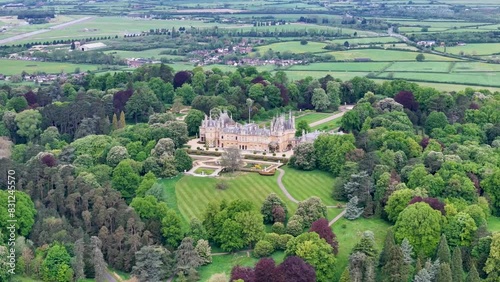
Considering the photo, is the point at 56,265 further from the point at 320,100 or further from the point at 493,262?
the point at 320,100

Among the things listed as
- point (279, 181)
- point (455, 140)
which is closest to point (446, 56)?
point (455, 140)

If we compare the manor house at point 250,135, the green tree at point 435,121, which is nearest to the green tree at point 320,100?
the manor house at point 250,135

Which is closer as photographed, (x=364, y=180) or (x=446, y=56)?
(x=364, y=180)

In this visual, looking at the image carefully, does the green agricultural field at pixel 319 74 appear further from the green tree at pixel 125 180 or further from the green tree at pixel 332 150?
the green tree at pixel 125 180

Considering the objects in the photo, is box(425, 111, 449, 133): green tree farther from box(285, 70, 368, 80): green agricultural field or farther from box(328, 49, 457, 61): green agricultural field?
box(328, 49, 457, 61): green agricultural field

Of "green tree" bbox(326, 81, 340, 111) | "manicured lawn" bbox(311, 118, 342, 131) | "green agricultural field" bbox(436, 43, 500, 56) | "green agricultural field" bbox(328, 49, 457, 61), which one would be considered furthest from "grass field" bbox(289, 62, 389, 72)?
"manicured lawn" bbox(311, 118, 342, 131)

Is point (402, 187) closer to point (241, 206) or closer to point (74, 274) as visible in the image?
point (241, 206)

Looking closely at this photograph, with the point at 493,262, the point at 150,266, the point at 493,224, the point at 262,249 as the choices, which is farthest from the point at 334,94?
the point at 150,266
